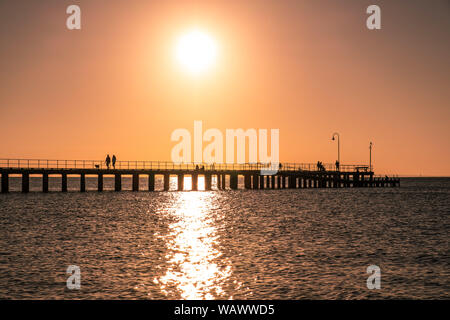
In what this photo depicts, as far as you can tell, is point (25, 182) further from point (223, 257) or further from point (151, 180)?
point (223, 257)

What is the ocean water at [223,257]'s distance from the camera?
1975cm

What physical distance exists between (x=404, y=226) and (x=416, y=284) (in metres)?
24.0

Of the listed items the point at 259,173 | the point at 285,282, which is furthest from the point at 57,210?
the point at 259,173

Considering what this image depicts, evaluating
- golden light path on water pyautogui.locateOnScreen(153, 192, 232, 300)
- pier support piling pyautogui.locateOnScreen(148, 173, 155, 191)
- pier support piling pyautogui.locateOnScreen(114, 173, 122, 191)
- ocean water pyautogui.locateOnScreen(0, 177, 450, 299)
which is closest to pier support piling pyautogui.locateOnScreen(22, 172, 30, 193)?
pier support piling pyautogui.locateOnScreen(114, 173, 122, 191)

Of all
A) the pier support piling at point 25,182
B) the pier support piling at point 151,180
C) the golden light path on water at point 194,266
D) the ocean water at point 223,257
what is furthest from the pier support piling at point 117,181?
the golden light path on water at point 194,266

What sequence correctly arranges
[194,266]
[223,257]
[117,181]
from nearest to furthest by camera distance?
[194,266] < [223,257] < [117,181]

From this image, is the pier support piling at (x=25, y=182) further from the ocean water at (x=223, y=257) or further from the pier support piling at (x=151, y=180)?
the ocean water at (x=223, y=257)

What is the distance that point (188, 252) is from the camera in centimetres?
2912

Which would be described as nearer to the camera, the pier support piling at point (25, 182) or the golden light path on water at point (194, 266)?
the golden light path on water at point (194, 266)

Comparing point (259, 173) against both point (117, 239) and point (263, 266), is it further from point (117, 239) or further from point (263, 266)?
point (263, 266)

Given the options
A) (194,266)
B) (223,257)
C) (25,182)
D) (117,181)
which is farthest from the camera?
(117,181)

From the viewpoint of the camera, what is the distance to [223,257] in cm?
2717

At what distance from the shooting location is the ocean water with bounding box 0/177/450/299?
64.8 feet

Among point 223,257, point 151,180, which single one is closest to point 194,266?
point 223,257
